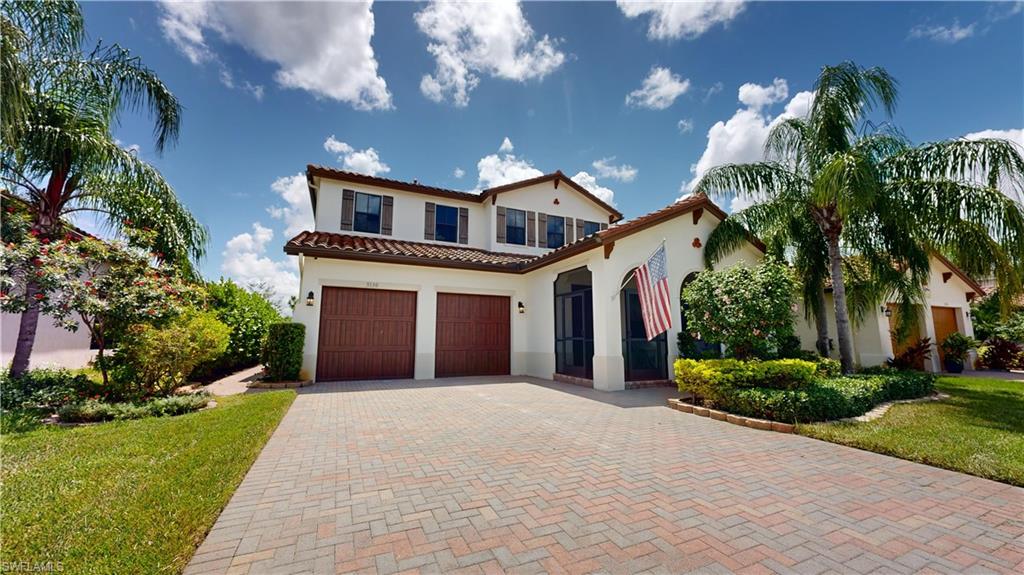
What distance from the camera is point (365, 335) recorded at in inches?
472

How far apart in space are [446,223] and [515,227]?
304 cm

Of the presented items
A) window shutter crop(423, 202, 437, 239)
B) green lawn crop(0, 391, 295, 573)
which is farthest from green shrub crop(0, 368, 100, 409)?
window shutter crop(423, 202, 437, 239)

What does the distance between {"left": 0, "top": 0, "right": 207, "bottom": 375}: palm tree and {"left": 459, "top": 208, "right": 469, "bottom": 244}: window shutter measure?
29.8 ft

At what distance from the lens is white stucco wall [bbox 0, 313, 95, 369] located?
1087 centimetres

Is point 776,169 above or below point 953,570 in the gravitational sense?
above

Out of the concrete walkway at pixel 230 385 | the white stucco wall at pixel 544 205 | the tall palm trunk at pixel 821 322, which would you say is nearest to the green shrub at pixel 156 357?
the concrete walkway at pixel 230 385

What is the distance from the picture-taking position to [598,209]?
18906 millimetres

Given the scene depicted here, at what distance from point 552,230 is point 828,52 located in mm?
10713

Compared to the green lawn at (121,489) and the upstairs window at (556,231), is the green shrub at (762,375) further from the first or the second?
the upstairs window at (556,231)

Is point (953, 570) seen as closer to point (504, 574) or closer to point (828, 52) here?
point (504, 574)

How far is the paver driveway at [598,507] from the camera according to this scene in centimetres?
271

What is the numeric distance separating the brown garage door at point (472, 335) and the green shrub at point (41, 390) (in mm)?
7973

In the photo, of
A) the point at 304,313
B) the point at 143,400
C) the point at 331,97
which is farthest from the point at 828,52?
the point at 143,400

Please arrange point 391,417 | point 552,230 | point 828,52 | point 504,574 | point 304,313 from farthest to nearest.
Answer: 1. point 552,230
2. point 304,313
3. point 828,52
4. point 391,417
5. point 504,574
